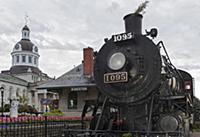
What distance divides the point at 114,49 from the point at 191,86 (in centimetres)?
572

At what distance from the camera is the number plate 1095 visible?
9461 millimetres

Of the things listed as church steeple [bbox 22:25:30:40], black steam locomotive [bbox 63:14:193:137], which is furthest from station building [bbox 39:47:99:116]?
church steeple [bbox 22:25:30:40]

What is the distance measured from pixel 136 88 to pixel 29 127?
151 inches

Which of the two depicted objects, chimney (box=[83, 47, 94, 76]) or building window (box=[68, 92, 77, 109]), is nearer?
chimney (box=[83, 47, 94, 76])

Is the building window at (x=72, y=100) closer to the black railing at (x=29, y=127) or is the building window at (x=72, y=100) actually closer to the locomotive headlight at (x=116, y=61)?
the black railing at (x=29, y=127)

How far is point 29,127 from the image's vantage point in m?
10.4

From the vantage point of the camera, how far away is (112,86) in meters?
10.0

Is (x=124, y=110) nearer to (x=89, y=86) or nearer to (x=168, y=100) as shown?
(x=168, y=100)

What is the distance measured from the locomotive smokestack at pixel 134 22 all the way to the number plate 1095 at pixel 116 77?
1513 millimetres

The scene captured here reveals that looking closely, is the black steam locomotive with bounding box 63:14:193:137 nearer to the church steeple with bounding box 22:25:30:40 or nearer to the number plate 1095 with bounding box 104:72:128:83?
the number plate 1095 with bounding box 104:72:128:83

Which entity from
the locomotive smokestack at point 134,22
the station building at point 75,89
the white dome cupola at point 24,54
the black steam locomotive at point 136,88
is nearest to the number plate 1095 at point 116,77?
the black steam locomotive at point 136,88

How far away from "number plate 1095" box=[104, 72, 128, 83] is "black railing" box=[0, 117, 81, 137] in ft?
6.47

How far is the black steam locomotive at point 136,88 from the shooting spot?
9305 millimetres

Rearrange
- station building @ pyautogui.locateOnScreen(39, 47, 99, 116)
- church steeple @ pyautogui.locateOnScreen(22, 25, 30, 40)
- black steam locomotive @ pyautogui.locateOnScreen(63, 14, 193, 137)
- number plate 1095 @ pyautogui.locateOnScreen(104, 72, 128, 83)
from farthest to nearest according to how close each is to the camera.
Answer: church steeple @ pyautogui.locateOnScreen(22, 25, 30, 40) → station building @ pyautogui.locateOnScreen(39, 47, 99, 116) → number plate 1095 @ pyautogui.locateOnScreen(104, 72, 128, 83) → black steam locomotive @ pyautogui.locateOnScreen(63, 14, 193, 137)
